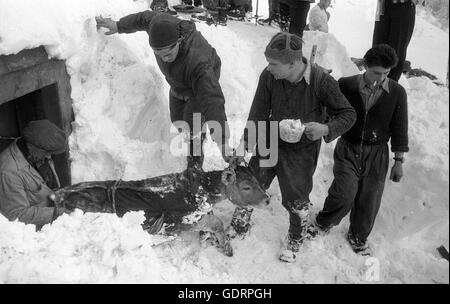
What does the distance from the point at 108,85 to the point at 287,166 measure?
99.0 inches

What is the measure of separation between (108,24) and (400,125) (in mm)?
3246

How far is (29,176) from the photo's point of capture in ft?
10.4

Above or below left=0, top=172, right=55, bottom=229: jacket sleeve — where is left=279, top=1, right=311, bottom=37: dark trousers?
above

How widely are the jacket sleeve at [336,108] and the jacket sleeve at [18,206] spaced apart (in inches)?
89.9

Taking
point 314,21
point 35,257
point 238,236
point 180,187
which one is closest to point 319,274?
point 238,236

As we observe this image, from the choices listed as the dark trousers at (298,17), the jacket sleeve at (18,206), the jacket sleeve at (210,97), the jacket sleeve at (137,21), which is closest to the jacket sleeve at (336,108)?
the jacket sleeve at (210,97)

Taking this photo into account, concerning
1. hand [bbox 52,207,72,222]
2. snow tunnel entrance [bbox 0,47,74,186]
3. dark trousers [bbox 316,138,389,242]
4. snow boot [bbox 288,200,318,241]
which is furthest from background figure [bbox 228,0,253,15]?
hand [bbox 52,207,72,222]

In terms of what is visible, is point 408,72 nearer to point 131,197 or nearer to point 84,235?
point 131,197

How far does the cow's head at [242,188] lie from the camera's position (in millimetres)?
3381

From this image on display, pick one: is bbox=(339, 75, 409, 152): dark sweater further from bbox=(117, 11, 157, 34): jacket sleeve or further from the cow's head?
bbox=(117, 11, 157, 34): jacket sleeve

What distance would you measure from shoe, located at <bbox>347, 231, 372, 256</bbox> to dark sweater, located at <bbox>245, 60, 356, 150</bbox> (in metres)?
1.15

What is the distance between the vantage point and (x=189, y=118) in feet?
13.8

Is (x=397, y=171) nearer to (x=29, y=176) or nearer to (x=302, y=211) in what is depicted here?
(x=302, y=211)

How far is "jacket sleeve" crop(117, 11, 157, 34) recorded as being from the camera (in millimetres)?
4141
